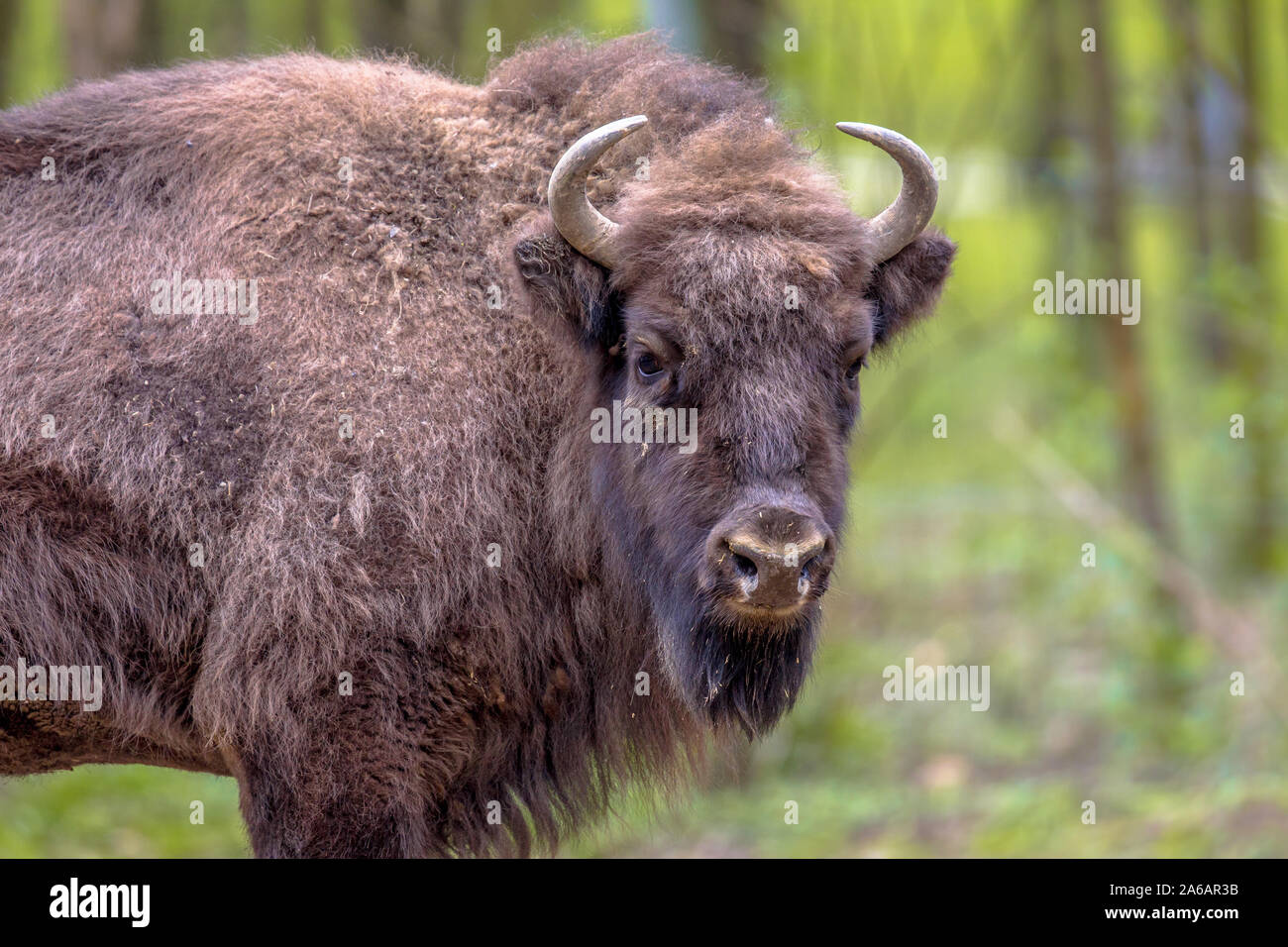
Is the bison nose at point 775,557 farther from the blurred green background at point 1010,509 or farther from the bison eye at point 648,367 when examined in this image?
the blurred green background at point 1010,509

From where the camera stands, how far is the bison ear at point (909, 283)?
482 cm

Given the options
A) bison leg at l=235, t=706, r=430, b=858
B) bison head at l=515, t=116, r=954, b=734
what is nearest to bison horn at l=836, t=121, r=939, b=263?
bison head at l=515, t=116, r=954, b=734

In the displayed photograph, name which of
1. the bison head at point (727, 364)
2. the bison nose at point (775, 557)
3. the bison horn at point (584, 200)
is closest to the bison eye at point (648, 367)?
the bison head at point (727, 364)

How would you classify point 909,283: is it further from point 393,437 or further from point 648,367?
point 393,437

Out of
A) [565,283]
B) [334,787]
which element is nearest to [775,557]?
[565,283]

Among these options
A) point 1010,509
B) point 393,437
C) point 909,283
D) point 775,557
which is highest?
point 909,283

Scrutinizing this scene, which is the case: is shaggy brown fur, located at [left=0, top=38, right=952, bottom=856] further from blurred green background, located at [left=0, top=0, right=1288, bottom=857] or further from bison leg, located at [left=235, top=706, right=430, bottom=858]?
blurred green background, located at [left=0, top=0, right=1288, bottom=857]

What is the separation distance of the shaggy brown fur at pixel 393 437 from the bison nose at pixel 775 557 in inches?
7.7

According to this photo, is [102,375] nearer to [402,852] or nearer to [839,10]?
[402,852]

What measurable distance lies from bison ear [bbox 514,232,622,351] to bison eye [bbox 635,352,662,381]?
0.78ft

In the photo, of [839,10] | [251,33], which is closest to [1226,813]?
[839,10]

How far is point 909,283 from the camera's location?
490 centimetres

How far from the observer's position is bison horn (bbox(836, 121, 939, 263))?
450cm

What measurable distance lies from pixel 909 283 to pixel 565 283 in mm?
1370
